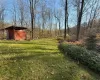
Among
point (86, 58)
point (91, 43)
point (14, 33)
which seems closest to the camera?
point (86, 58)

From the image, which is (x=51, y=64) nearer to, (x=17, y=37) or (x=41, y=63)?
(x=41, y=63)

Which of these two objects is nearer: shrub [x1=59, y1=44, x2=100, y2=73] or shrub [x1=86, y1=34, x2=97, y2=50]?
shrub [x1=59, y1=44, x2=100, y2=73]

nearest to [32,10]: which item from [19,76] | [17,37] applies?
[17,37]

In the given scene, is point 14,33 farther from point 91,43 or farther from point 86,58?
point 86,58

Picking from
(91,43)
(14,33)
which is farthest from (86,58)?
(14,33)

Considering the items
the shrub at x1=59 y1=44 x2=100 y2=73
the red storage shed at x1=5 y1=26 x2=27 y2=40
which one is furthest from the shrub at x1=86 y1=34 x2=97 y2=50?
the red storage shed at x1=5 y1=26 x2=27 y2=40

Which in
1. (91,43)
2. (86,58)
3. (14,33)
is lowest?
(86,58)

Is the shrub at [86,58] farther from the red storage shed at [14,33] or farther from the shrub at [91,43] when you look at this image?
the red storage shed at [14,33]

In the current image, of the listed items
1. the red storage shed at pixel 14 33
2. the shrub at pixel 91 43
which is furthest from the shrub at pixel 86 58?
the red storage shed at pixel 14 33

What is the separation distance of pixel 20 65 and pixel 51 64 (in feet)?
5.52

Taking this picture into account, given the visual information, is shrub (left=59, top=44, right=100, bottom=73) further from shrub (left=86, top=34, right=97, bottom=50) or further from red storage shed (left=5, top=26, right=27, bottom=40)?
red storage shed (left=5, top=26, right=27, bottom=40)

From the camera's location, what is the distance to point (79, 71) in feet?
Answer: 26.7

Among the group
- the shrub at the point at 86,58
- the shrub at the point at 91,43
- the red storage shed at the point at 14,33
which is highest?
the red storage shed at the point at 14,33

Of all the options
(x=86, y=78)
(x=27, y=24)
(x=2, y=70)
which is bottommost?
(x=86, y=78)
